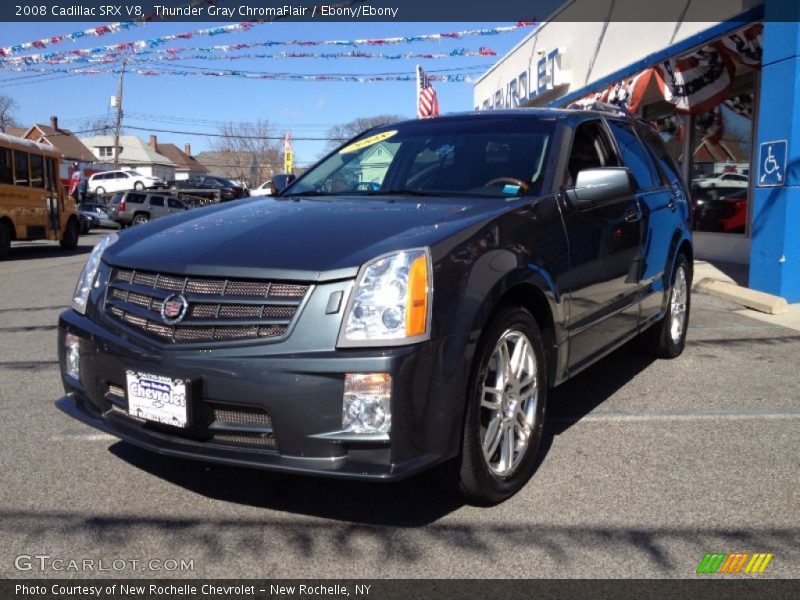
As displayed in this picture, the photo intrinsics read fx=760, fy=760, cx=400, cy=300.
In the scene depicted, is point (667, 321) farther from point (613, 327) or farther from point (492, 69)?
point (492, 69)

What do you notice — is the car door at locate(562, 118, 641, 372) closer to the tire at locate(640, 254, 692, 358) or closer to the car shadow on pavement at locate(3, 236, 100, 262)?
the tire at locate(640, 254, 692, 358)

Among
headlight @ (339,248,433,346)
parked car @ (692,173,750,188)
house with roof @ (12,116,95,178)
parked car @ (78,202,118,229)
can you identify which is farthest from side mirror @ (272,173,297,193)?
house with roof @ (12,116,95,178)

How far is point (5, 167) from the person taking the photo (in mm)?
16219

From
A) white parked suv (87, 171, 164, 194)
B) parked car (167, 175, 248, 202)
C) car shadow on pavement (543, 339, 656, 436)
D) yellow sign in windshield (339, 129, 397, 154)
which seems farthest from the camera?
white parked suv (87, 171, 164, 194)

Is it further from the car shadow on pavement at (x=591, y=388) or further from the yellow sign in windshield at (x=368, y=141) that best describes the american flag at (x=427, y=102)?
the yellow sign in windshield at (x=368, y=141)

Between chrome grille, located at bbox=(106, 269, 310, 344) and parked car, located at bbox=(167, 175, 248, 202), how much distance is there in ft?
124

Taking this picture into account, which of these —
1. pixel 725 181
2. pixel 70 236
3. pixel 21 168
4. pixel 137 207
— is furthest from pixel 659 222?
pixel 137 207

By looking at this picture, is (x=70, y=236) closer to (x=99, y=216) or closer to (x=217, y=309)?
(x=99, y=216)

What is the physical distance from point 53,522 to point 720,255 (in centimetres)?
1151

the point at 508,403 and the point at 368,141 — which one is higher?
the point at 368,141

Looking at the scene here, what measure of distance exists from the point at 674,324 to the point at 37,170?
1603 centimetres

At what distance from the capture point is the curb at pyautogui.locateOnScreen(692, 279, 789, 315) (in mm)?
7758

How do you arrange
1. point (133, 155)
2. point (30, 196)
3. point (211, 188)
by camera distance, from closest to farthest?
point (30, 196), point (211, 188), point (133, 155)
